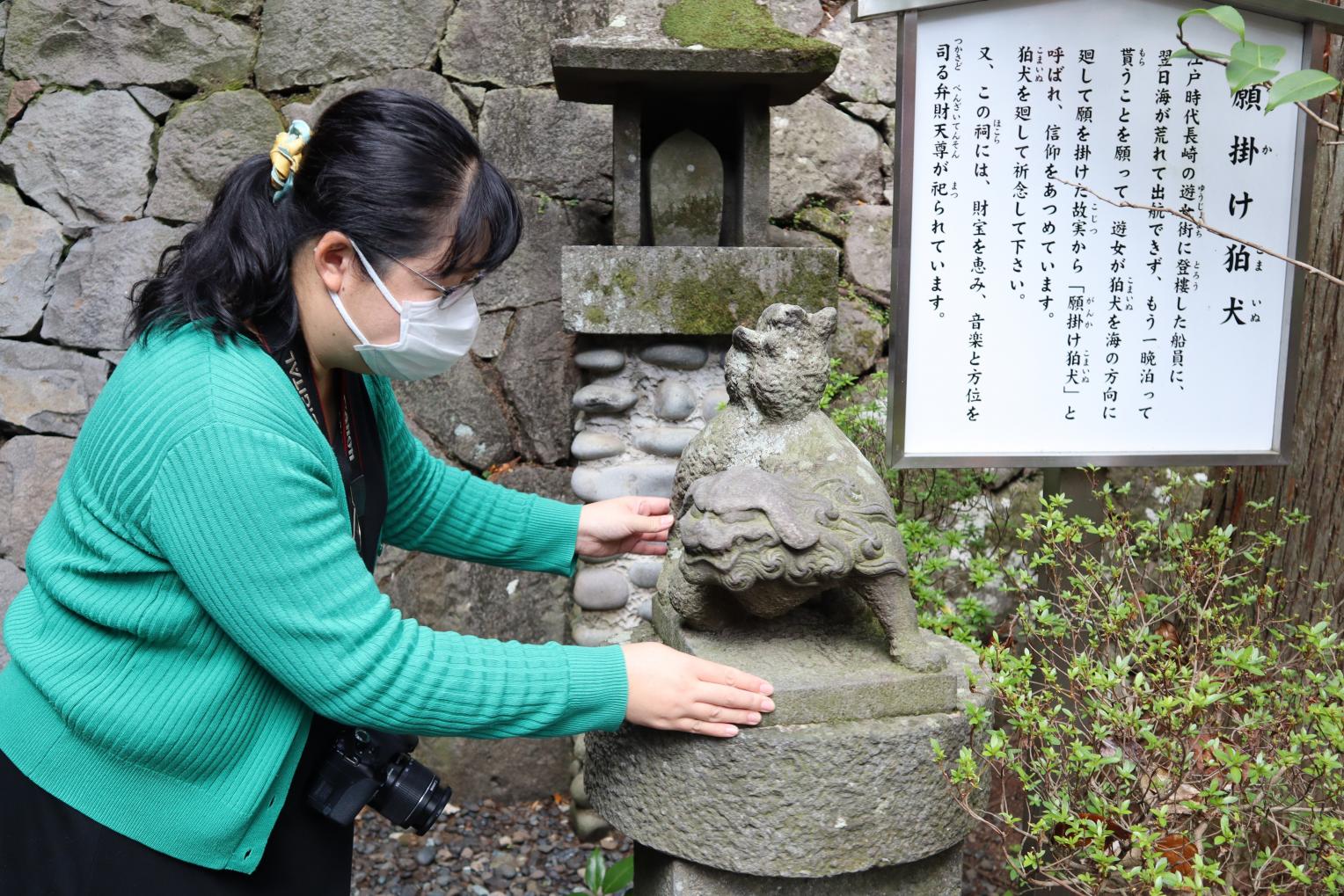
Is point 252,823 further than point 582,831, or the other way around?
point 582,831

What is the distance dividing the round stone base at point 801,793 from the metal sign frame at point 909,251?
0.66m

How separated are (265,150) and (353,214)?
1.92 meters

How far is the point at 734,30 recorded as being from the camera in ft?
7.83

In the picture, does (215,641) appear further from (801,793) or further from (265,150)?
(265,150)

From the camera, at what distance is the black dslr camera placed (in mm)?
1479

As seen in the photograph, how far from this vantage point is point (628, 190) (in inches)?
103

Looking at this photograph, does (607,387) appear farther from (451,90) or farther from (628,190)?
(451,90)

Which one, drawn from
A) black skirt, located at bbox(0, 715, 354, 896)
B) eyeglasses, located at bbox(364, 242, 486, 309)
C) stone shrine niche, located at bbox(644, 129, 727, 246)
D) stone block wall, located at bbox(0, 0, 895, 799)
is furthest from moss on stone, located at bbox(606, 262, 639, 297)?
black skirt, located at bbox(0, 715, 354, 896)

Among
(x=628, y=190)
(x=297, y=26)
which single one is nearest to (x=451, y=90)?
(x=297, y=26)

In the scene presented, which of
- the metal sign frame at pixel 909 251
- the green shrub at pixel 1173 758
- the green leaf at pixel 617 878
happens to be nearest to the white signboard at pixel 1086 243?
the metal sign frame at pixel 909 251

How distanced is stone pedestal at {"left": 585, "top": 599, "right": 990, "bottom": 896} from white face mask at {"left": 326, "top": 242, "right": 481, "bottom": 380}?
526 mm

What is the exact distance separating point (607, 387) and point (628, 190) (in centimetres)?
50

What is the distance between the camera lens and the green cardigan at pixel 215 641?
121 centimetres

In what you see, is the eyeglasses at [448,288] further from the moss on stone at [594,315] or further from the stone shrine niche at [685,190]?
the stone shrine niche at [685,190]
